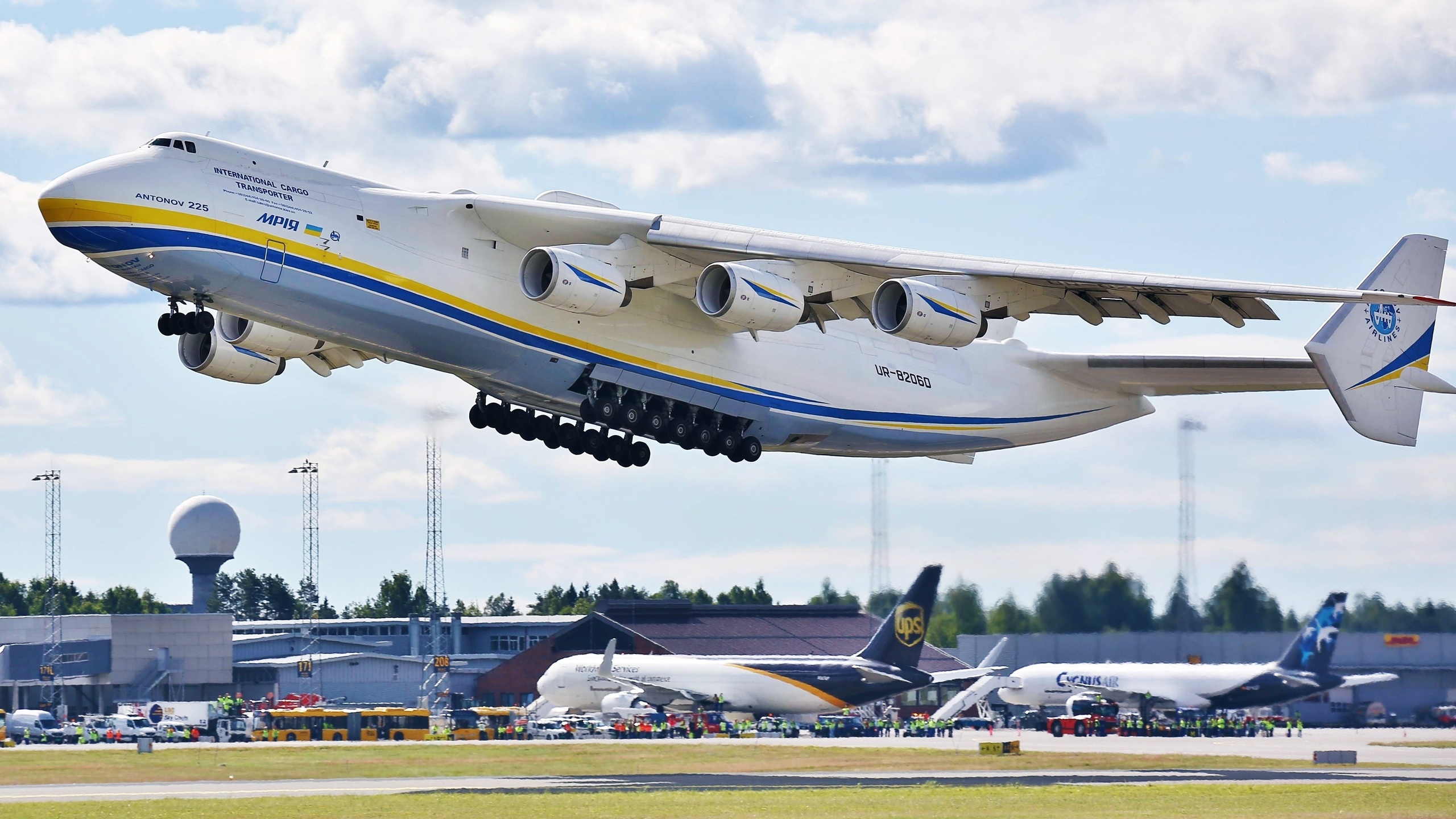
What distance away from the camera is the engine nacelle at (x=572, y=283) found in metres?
16.6

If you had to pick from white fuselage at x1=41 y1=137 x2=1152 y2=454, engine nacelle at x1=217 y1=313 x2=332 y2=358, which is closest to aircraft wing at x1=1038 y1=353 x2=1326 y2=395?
white fuselage at x1=41 y1=137 x2=1152 y2=454

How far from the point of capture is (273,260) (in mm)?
15797

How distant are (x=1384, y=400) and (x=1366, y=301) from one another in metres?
4.50

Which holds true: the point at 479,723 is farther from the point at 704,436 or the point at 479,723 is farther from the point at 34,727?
the point at 704,436

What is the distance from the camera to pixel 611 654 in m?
42.1

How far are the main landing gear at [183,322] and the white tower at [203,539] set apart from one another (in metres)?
49.1

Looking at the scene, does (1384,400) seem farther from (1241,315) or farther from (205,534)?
(205,534)

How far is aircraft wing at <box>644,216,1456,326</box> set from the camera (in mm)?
16812

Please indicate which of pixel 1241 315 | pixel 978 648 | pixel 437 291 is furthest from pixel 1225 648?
pixel 437 291

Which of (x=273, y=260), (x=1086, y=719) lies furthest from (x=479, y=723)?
(x=273, y=260)

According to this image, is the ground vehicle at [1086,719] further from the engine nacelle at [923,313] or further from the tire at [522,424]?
the engine nacelle at [923,313]

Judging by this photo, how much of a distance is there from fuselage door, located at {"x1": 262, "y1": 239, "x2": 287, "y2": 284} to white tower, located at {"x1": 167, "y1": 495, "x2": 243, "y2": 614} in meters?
50.0

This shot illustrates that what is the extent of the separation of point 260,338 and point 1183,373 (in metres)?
11.6

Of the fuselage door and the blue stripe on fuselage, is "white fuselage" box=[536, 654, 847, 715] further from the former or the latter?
the fuselage door
